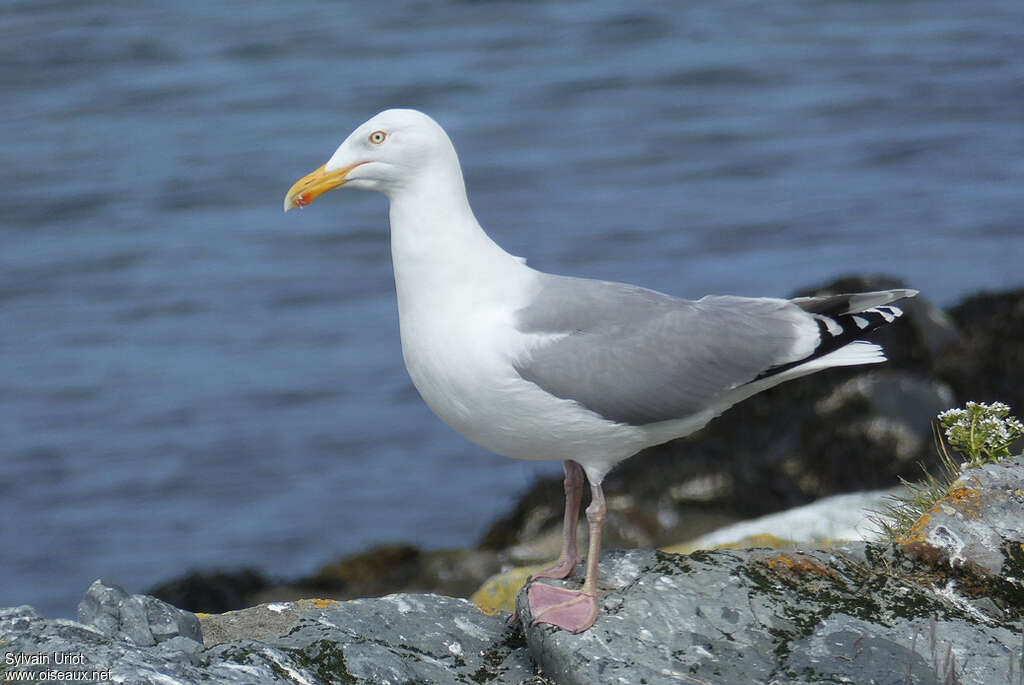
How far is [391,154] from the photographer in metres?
5.44

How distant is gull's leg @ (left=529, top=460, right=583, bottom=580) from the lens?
5504 mm

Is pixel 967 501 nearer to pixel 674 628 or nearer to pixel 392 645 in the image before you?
pixel 674 628

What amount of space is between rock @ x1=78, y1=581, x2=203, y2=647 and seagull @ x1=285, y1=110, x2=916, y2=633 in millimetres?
1333

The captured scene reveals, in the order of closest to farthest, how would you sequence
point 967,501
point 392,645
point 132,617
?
point 132,617, point 392,645, point 967,501

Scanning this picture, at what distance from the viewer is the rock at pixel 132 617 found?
4.61 metres

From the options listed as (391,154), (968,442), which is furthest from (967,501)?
(391,154)

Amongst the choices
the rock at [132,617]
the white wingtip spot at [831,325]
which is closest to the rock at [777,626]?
the white wingtip spot at [831,325]

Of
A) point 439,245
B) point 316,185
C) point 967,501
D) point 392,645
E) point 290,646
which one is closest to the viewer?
point 290,646

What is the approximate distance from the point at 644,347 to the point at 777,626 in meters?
1.34

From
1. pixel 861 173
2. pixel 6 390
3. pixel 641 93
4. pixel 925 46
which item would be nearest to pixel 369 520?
pixel 6 390

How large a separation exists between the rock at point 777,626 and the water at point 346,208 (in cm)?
629

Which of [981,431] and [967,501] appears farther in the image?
[981,431]

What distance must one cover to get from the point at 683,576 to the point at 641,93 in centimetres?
1548

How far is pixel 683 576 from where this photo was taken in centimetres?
494
